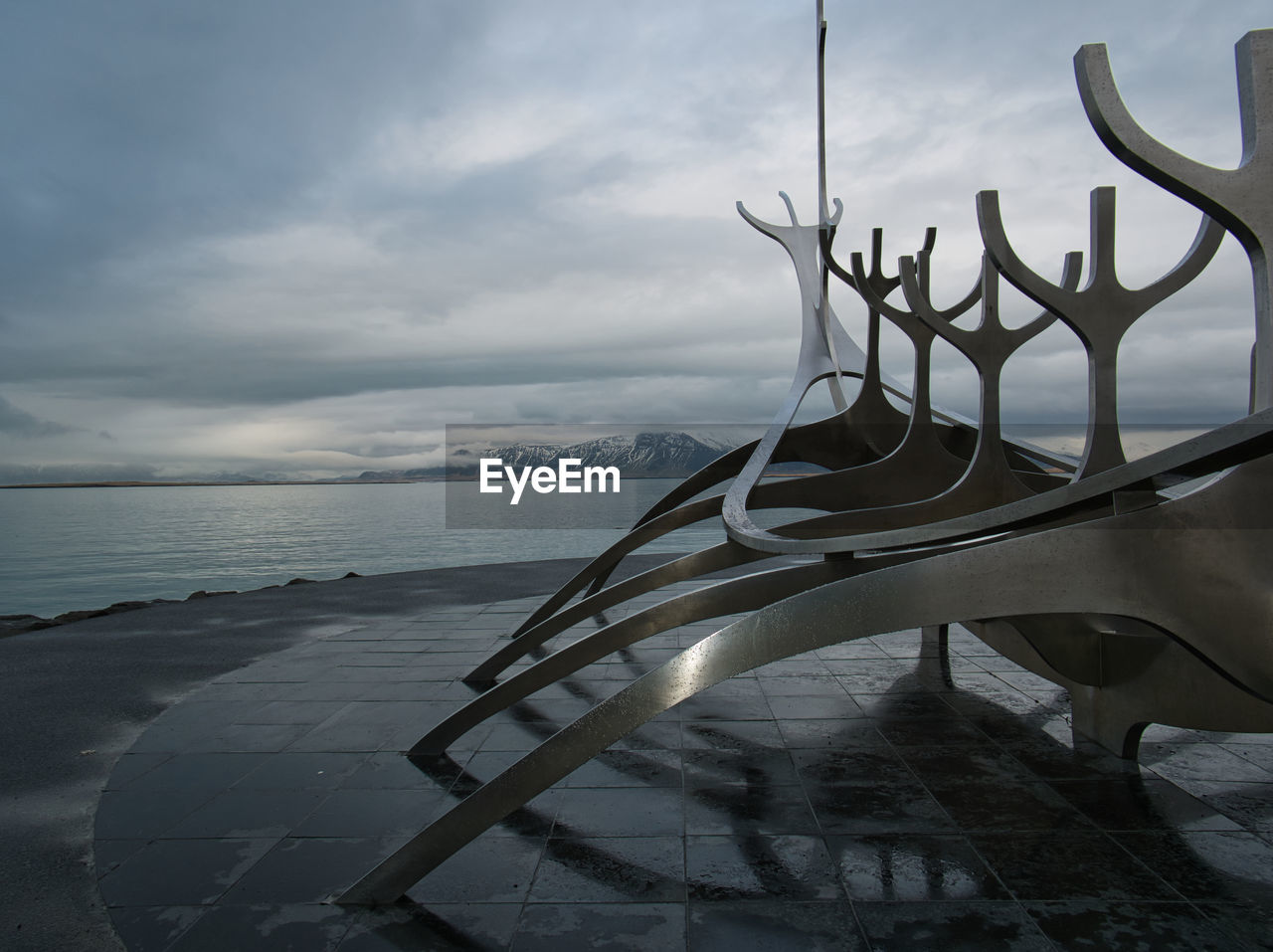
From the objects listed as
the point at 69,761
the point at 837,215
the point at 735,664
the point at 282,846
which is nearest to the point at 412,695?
the point at 69,761

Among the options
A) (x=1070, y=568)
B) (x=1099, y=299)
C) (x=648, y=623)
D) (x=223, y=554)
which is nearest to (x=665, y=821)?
(x=648, y=623)

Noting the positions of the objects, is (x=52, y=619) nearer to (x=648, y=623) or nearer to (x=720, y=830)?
(x=648, y=623)

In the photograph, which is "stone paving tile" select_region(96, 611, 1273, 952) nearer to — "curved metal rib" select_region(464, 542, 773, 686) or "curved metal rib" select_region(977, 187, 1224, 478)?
"curved metal rib" select_region(464, 542, 773, 686)

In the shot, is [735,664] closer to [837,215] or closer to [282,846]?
[282,846]

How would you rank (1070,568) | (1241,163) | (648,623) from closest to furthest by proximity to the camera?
(1070,568) < (1241,163) < (648,623)

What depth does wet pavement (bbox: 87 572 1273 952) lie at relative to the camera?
157 inches

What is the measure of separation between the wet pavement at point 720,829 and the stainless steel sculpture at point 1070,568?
0.45 metres

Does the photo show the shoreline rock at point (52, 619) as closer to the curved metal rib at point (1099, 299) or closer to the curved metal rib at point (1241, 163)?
the curved metal rib at point (1099, 299)

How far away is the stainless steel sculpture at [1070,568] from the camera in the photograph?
4176 millimetres

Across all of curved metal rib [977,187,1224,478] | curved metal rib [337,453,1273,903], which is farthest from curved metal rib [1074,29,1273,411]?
curved metal rib [977,187,1224,478]

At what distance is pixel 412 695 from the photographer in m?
8.16

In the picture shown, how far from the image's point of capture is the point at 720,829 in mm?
5027

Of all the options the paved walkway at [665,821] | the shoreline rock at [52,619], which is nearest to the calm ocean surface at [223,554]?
the shoreline rock at [52,619]

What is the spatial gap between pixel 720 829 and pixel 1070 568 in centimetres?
241
